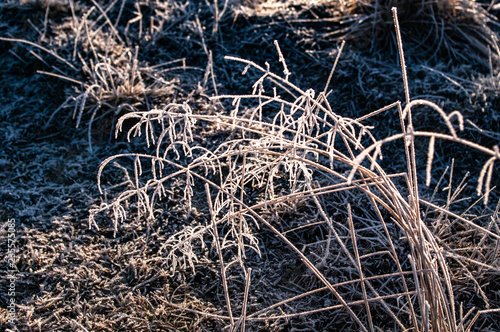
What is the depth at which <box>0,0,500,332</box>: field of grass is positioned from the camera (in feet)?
4.31

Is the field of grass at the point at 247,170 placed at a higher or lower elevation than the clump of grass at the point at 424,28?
lower

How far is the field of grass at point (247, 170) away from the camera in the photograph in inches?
51.7

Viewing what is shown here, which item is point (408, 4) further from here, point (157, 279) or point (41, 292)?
point (41, 292)

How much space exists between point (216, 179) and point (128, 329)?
2.52ft

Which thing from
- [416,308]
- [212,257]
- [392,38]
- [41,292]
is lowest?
[41,292]

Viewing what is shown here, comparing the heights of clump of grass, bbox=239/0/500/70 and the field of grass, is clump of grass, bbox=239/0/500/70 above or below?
above

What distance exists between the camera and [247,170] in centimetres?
192

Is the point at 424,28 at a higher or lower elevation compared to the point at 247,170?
higher

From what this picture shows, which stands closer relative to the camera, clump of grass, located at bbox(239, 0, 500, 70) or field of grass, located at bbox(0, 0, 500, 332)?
field of grass, located at bbox(0, 0, 500, 332)

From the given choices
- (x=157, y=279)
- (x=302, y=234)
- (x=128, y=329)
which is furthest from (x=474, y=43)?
(x=128, y=329)

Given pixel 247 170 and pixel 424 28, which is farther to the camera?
pixel 424 28

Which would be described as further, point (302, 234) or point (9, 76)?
point (9, 76)

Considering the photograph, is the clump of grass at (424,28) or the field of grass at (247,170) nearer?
the field of grass at (247,170)

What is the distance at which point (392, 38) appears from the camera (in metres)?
2.59
